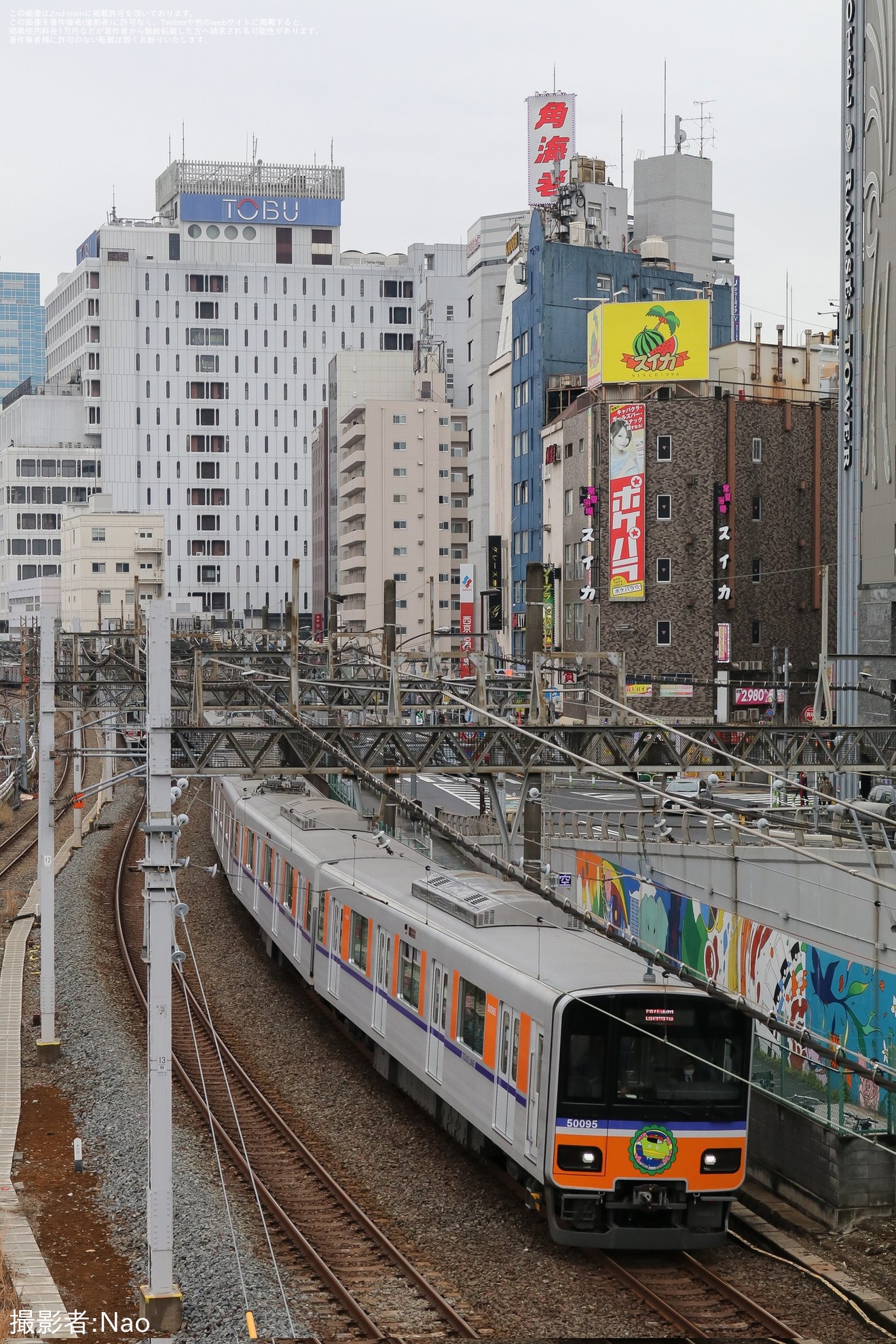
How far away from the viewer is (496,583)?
233 feet

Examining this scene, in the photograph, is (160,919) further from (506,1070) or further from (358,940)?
(358,940)

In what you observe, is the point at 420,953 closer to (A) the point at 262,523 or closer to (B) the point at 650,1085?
(B) the point at 650,1085

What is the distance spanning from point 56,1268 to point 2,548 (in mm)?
113864

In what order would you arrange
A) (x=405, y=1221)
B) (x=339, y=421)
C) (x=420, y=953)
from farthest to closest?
1. (x=339, y=421)
2. (x=420, y=953)
3. (x=405, y=1221)

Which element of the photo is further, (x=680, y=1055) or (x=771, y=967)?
(x=771, y=967)

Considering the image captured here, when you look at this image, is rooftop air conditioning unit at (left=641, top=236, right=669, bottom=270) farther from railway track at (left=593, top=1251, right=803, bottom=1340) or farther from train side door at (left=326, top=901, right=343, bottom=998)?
railway track at (left=593, top=1251, right=803, bottom=1340)

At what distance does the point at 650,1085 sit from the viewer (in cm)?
1204

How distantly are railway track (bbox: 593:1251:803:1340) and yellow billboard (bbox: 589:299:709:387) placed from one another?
4668 centimetres

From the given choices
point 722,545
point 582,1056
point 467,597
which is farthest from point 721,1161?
point 467,597

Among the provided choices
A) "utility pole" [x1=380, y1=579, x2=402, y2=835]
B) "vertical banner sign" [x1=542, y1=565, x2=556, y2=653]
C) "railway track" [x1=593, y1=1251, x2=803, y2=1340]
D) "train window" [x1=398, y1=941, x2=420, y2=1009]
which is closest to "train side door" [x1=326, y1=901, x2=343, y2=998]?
"utility pole" [x1=380, y1=579, x2=402, y2=835]

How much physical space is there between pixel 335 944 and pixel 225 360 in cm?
10589

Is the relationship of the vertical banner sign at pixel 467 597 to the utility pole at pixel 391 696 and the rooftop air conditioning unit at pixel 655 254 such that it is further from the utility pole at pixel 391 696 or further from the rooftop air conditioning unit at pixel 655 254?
the utility pole at pixel 391 696

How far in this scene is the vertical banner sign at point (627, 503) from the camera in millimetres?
55000

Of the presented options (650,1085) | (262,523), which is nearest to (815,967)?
(650,1085)
